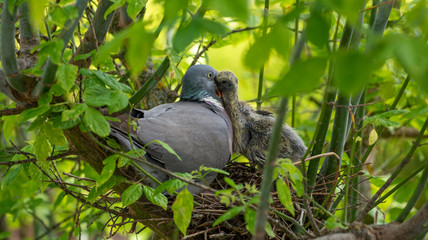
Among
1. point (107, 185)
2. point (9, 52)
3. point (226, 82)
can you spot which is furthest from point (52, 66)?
point (226, 82)

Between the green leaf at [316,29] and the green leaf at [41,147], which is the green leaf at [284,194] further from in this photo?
the green leaf at [41,147]

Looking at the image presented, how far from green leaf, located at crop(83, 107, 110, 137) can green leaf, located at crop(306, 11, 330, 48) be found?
762 mm

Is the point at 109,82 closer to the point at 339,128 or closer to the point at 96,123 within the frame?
the point at 96,123

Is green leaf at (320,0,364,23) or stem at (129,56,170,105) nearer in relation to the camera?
green leaf at (320,0,364,23)

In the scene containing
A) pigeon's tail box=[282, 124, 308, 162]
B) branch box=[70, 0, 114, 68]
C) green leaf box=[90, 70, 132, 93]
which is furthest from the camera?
pigeon's tail box=[282, 124, 308, 162]

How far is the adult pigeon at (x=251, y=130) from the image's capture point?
2.54 metres

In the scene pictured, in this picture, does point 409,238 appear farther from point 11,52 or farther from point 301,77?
point 11,52

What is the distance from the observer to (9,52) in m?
1.49

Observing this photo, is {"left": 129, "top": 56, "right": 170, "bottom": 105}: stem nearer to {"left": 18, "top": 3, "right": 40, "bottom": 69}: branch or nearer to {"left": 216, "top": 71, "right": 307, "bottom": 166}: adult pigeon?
{"left": 18, "top": 3, "right": 40, "bottom": 69}: branch

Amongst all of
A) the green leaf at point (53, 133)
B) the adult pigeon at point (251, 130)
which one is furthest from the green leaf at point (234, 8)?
the adult pigeon at point (251, 130)

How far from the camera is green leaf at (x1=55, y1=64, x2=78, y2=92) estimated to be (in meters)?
1.36

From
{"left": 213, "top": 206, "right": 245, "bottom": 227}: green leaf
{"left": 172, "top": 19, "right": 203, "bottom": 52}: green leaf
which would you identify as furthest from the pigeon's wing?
{"left": 172, "top": 19, "right": 203, "bottom": 52}: green leaf

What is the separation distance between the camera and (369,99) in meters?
3.12

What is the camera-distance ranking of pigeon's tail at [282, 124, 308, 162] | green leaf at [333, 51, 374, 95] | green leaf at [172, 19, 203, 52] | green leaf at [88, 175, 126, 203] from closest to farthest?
green leaf at [333, 51, 374, 95]
green leaf at [172, 19, 203, 52]
green leaf at [88, 175, 126, 203]
pigeon's tail at [282, 124, 308, 162]
